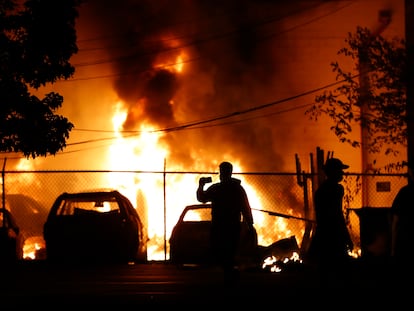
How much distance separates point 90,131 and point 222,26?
20.7 feet

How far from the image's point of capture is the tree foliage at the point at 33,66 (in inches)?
581

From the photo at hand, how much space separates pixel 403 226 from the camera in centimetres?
870

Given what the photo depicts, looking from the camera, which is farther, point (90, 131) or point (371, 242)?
point (90, 131)

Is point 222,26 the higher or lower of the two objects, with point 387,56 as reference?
higher

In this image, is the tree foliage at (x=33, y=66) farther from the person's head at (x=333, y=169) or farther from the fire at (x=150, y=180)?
the person's head at (x=333, y=169)

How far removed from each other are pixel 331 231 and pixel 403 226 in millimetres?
813

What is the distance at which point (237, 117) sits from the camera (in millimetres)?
28031

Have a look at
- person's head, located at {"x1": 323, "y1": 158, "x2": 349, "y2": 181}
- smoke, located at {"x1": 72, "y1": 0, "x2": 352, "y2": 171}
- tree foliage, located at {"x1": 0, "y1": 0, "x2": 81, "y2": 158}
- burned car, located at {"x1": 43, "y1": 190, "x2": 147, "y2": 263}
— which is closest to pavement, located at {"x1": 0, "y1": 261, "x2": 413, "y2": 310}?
burned car, located at {"x1": 43, "y1": 190, "x2": 147, "y2": 263}

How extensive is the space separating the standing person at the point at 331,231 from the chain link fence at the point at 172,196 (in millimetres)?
11710

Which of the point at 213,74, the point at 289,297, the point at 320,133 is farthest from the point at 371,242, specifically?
the point at 213,74

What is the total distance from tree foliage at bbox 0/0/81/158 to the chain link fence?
5930 mm

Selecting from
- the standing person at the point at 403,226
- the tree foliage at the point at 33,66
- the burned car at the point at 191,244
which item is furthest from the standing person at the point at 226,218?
the tree foliage at the point at 33,66

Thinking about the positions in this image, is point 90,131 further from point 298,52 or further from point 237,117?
point 298,52

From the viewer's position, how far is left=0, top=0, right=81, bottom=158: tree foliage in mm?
14758
